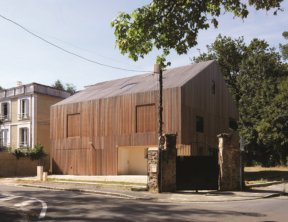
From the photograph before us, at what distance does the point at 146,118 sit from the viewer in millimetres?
27594

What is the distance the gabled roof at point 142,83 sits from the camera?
1111 inches

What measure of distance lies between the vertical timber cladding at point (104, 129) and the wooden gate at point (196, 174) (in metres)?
9.36

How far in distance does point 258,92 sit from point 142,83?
19.1 meters

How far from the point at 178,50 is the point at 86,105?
23258 millimetres

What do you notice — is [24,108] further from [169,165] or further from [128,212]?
[128,212]

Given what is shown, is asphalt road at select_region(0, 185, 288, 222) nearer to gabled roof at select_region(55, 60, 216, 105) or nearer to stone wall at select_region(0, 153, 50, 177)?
gabled roof at select_region(55, 60, 216, 105)

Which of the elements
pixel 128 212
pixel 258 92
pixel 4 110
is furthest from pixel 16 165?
pixel 258 92

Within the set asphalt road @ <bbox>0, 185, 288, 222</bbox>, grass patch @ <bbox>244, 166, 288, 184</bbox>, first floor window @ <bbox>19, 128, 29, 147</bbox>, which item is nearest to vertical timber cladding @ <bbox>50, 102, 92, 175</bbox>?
first floor window @ <bbox>19, 128, 29, 147</bbox>

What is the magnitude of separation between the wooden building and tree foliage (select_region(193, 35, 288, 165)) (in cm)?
655

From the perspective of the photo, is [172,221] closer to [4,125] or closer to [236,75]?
[4,125]

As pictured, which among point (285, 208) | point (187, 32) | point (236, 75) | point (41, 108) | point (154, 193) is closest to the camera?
point (187, 32)

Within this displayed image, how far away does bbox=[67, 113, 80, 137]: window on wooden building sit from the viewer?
32.1 meters

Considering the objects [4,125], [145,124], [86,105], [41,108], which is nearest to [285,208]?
[145,124]

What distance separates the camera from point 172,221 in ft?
26.8
